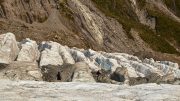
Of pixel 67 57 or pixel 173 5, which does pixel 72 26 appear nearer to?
pixel 67 57

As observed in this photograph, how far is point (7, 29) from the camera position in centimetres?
5325

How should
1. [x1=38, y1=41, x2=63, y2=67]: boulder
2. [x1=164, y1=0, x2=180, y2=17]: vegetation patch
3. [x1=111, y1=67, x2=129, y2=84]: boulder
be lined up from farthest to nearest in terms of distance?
[x1=164, y1=0, x2=180, y2=17]: vegetation patch → [x1=38, y1=41, x2=63, y2=67]: boulder → [x1=111, y1=67, x2=129, y2=84]: boulder

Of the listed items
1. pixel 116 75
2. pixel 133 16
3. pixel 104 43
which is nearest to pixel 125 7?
pixel 133 16

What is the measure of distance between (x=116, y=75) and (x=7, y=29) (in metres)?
47.3

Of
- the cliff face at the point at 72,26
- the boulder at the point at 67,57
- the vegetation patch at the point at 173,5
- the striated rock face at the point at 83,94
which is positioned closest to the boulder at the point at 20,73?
the striated rock face at the point at 83,94

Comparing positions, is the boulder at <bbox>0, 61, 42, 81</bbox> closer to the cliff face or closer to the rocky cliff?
the rocky cliff

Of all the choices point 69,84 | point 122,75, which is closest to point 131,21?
point 122,75

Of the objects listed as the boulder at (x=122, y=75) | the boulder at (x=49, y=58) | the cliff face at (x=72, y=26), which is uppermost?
the cliff face at (x=72, y=26)

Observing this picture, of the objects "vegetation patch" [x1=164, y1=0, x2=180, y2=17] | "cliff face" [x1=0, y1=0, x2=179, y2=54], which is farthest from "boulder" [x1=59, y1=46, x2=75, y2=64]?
"vegetation patch" [x1=164, y1=0, x2=180, y2=17]

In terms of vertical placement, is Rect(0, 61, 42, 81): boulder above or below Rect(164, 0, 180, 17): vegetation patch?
below

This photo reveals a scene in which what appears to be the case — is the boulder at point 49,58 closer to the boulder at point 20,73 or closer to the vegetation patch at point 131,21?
the boulder at point 20,73

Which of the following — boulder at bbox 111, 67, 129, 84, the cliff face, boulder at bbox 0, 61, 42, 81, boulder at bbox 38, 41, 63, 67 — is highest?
the cliff face

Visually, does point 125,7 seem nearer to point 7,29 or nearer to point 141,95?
point 7,29

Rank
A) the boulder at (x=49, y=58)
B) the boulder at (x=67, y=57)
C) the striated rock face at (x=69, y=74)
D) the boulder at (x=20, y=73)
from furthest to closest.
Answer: the boulder at (x=67, y=57)
the boulder at (x=49, y=58)
the striated rock face at (x=69, y=74)
the boulder at (x=20, y=73)
